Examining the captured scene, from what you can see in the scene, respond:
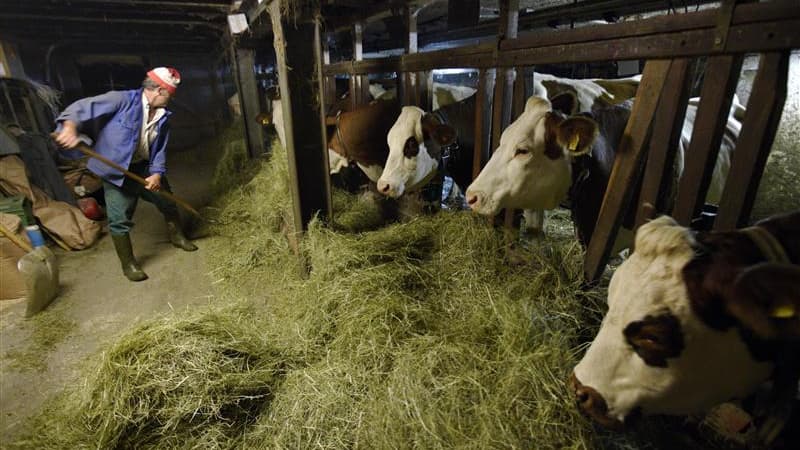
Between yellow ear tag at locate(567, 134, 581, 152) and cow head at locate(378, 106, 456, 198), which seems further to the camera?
cow head at locate(378, 106, 456, 198)

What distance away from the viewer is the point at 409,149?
137 inches

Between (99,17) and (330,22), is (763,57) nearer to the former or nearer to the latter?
(330,22)

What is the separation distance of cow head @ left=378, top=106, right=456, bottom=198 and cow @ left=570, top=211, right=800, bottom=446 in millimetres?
2238

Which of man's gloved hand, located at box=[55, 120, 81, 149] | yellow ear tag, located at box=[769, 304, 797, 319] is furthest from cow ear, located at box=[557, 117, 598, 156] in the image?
man's gloved hand, located at box=[55, 120, 81, 149]

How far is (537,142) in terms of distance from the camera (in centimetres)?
233

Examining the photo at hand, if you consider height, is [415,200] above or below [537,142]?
below

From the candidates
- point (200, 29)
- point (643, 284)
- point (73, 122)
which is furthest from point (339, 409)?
point (200, 29)

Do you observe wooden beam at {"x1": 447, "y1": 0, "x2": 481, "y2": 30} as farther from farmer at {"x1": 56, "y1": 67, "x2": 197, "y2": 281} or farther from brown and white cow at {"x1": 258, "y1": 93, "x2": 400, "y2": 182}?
farmer at {"x1": 56, "y1": 67, "x2": 197, "y2": 281}

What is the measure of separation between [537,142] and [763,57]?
108 cm

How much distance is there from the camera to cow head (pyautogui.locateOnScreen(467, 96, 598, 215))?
234cm

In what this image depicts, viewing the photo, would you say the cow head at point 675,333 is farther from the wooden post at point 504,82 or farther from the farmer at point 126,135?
the farmer at point 126,135

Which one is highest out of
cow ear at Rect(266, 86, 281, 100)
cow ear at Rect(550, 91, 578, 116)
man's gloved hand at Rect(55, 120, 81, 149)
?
cow ear at Rect(266, 86, 281, 100)

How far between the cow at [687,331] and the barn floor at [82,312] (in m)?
2.78

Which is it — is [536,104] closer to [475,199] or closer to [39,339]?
[475,199]
